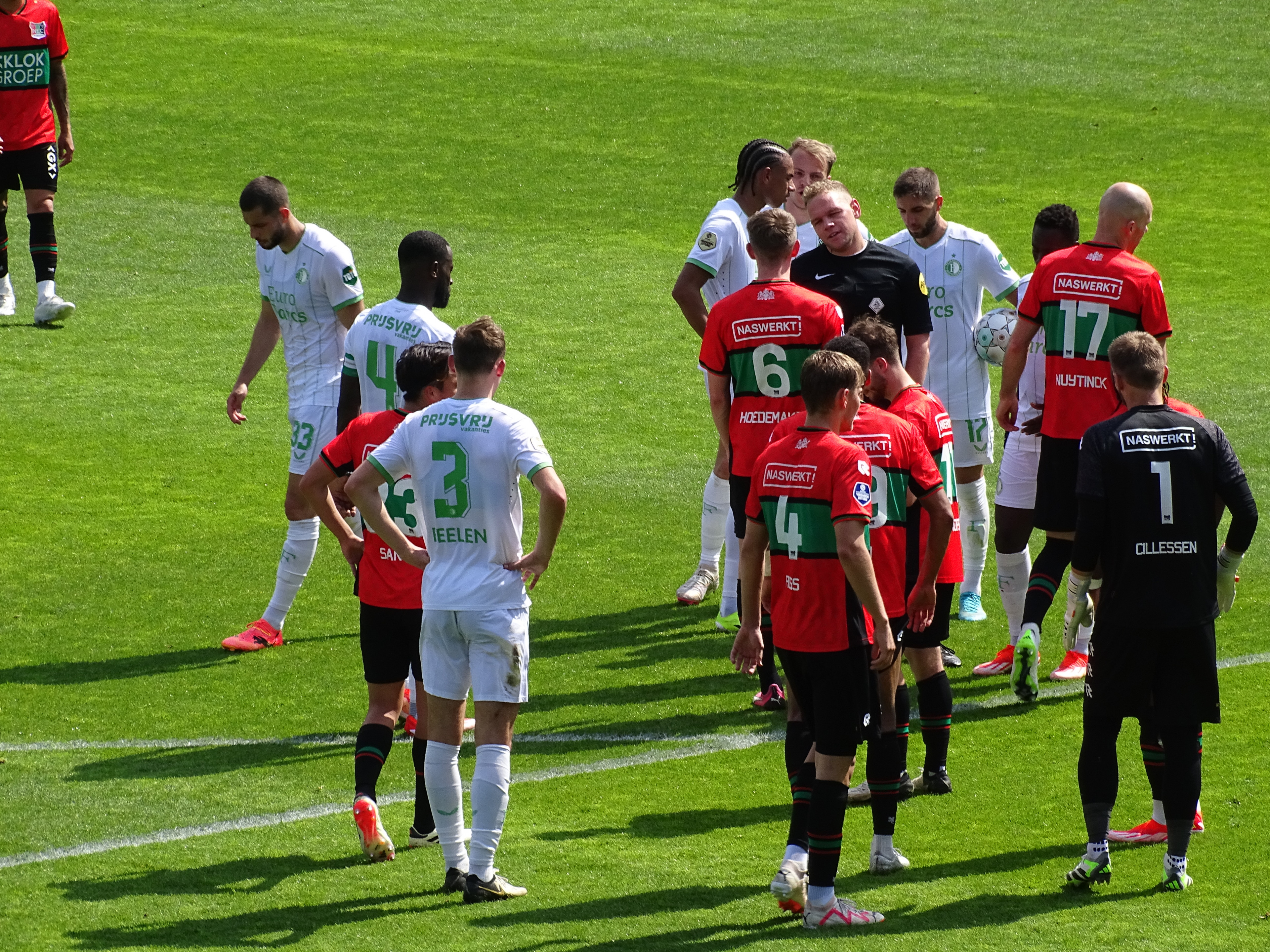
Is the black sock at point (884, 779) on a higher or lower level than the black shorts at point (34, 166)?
lower

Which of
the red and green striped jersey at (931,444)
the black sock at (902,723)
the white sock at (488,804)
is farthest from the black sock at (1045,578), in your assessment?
the white sock at (488,804)

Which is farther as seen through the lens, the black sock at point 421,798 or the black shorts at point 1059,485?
the black shorts at point 1059,485

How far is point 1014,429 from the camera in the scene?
857 centimetres

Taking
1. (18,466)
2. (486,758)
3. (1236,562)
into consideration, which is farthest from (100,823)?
(18,466)

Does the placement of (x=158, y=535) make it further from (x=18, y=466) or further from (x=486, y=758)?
(x=486, y=758)

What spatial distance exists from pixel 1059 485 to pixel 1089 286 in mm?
949

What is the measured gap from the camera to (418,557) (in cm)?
622

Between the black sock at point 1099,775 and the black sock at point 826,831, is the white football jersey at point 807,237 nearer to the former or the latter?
the black sock at point 1099,775

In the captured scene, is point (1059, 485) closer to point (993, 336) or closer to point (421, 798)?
point (993, 336)

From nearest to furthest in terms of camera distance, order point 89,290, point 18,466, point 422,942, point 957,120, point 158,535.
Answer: point 422,942 < point 158,535 < point 18,466 < point 89,290 < point 957,120

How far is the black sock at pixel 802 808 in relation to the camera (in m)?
6.04

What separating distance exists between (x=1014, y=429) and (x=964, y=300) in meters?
0.99

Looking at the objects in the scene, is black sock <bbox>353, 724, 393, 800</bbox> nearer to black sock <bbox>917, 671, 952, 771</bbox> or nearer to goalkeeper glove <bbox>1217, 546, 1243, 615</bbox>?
black sock <bbox>917, 671, 952, 771</bbox>

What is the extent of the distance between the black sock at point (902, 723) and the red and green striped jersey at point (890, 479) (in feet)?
1.09
